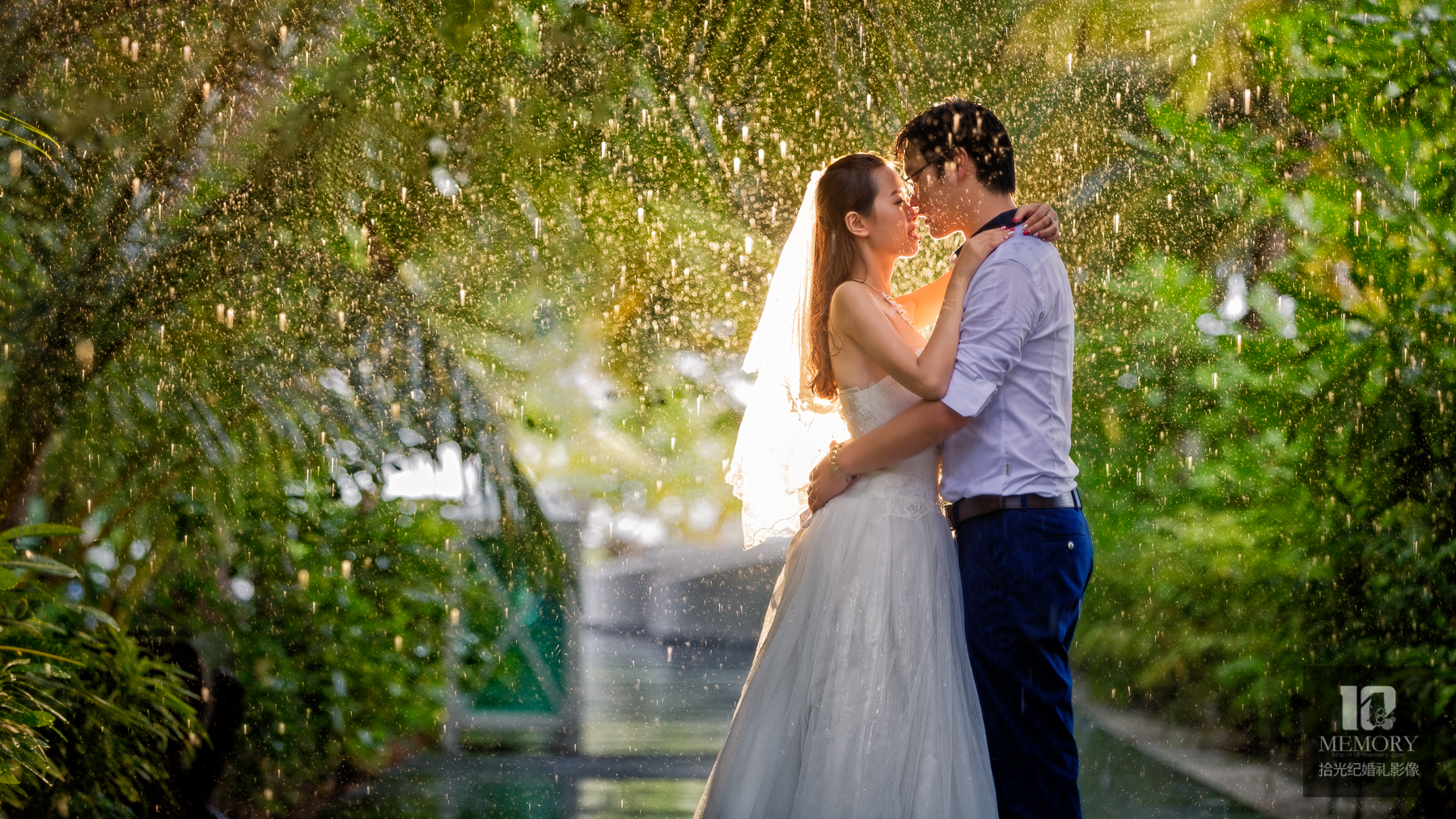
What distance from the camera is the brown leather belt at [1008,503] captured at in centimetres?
137

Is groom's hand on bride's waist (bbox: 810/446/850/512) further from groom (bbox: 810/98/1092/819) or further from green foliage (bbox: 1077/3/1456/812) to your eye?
green foliage (bbox: 1077/3/1456/812)

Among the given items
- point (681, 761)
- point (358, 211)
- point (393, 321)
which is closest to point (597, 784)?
point (681, 761)

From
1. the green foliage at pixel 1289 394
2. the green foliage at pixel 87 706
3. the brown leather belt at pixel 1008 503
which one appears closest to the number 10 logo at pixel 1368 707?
the green foliage at pixel 1289 394

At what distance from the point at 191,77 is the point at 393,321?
99 cm

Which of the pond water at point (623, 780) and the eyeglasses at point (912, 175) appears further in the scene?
the pond water at point (623, 780)

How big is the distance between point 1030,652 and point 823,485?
1.33ft

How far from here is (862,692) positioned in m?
1.39

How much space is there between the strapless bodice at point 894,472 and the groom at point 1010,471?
0.16ft

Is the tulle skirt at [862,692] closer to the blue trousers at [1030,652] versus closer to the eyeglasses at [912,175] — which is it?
the blue trousers at [1030,652]

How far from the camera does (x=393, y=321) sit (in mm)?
3037

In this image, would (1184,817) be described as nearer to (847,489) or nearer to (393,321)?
(847,489)

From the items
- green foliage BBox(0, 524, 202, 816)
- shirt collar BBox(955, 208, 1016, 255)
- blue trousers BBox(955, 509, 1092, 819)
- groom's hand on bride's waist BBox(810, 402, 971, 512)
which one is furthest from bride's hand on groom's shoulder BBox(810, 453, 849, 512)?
green foliage BBox(0, 524, 202, 816)

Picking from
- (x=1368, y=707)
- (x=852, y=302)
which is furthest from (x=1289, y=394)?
(x=852, y=302)

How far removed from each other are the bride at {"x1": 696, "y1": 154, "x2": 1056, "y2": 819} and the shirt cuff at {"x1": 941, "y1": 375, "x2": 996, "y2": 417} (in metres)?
0.02
